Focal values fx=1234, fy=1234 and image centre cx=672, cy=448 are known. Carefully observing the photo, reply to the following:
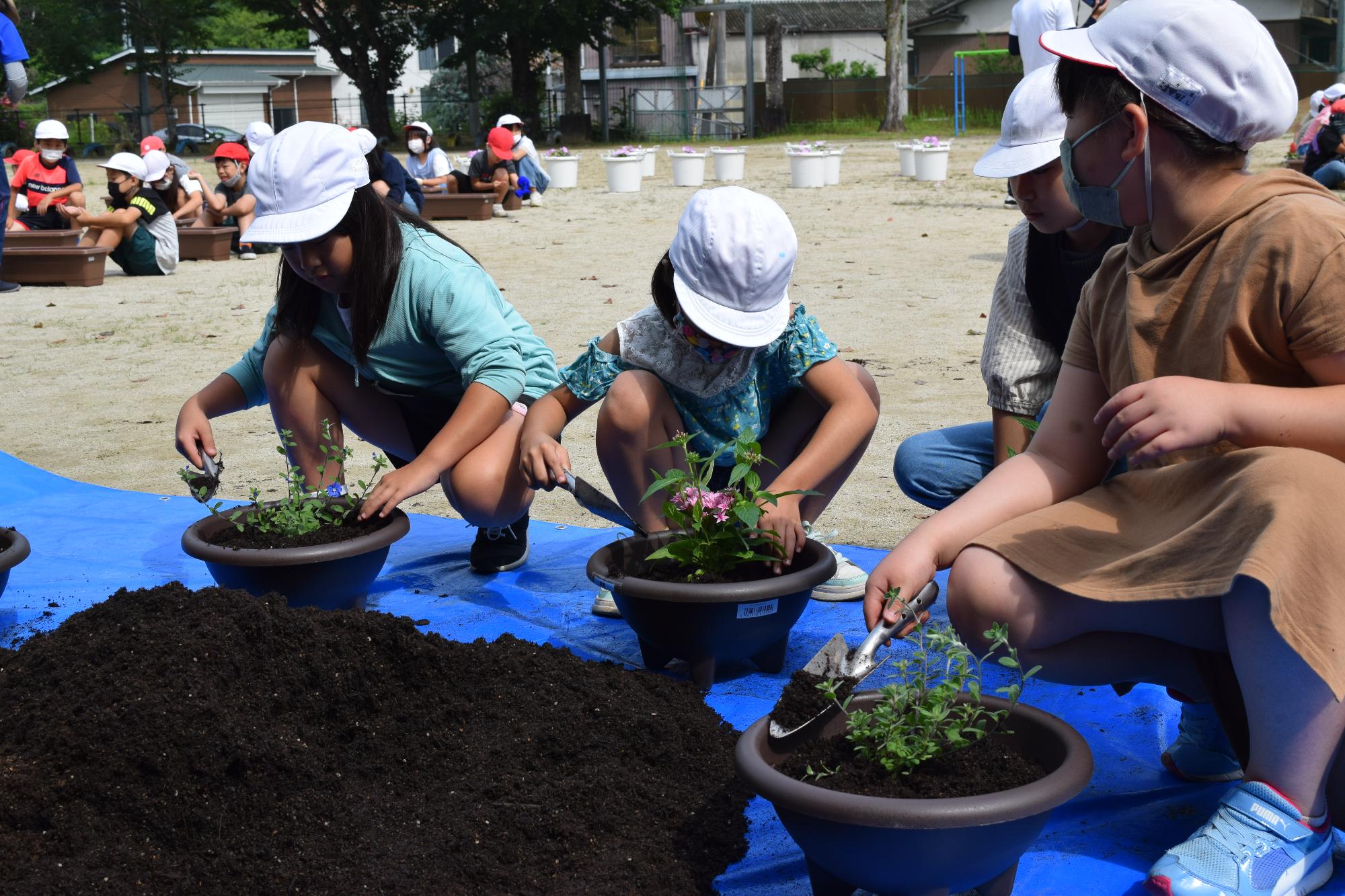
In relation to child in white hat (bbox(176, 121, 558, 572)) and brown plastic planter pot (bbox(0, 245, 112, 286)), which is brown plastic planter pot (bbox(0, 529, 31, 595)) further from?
brown plastic planter pot (bbox(0, 245, 112, 286))

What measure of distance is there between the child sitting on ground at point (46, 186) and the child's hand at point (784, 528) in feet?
36.1

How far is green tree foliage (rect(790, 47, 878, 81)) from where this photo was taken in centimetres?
4403

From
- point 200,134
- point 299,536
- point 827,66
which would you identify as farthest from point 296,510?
point 827,66

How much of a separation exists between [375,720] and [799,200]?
534 inches

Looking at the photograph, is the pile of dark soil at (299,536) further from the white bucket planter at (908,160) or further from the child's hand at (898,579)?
the white bucket planter at (908,160)

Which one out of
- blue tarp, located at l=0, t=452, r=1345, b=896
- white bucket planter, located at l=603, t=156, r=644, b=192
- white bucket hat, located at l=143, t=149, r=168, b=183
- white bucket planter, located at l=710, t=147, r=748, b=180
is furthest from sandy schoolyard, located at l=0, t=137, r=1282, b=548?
white bucket planter, located at l=710, t=147, r=748, b=180

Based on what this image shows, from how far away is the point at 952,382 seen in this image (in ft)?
17.2

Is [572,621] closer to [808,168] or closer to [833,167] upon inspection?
[808,168]

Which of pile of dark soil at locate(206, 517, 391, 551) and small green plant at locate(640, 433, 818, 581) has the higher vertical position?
small green plant at locate(640, 433, 818, 581)

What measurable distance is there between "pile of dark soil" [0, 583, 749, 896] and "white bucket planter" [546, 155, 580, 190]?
16.8 meters

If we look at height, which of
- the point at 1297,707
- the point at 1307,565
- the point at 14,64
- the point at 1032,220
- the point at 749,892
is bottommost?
the point at 749,892

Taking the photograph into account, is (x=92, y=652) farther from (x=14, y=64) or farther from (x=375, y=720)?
(x=14, y=64)

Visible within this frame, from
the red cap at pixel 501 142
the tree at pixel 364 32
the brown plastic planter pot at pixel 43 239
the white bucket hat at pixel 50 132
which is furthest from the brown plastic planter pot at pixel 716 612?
the tree at pixel 364 32

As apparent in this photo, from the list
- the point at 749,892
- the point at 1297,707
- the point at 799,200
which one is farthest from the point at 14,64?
the point at 799,200
